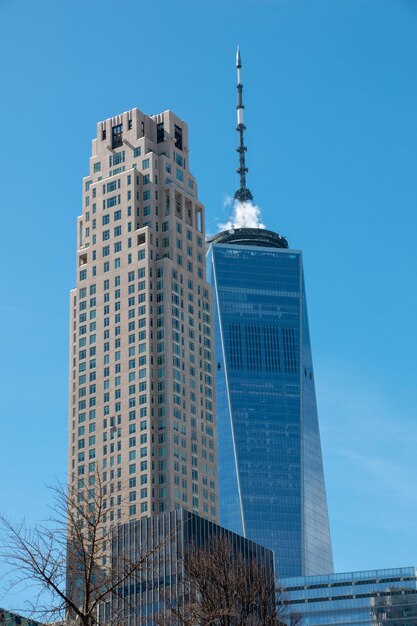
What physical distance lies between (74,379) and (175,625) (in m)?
86.0

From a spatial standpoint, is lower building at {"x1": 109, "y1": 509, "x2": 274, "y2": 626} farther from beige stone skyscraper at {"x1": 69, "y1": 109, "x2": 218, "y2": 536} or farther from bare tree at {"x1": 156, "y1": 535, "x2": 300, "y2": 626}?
bare tree at {"x1": 156, "y1": 535, "x2": 300, "y2": 626}

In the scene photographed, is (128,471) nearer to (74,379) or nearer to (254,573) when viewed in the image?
(74,379)

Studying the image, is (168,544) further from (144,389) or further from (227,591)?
(227,591)

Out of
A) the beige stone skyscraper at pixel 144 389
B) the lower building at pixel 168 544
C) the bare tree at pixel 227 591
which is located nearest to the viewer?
the bare tree at pixel 227 591

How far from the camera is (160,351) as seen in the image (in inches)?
7525

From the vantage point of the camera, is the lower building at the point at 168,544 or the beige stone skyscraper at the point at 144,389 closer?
the lower building at the point at 168,544

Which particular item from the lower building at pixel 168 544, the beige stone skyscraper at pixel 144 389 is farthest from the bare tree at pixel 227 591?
the beige stone skyscraper at pixel 144 389

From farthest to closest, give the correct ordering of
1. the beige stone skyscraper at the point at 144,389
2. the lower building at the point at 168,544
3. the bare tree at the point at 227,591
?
the beige stone skyscraper at the point at 144,389 → the lower building at the point at 168,544 → the bare tree at the point at 227,591

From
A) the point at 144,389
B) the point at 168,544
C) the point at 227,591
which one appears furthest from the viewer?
the point at 144,389

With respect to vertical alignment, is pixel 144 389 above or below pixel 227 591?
above

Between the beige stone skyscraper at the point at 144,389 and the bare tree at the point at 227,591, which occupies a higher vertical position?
the beige stone skyscraper at the point at 144,389

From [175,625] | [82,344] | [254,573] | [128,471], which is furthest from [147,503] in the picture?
[254,573]

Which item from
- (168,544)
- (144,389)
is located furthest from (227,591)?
(144,389)

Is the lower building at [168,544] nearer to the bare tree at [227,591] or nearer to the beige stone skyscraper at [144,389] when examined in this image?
the beige stone skyscraper at [144,389]
